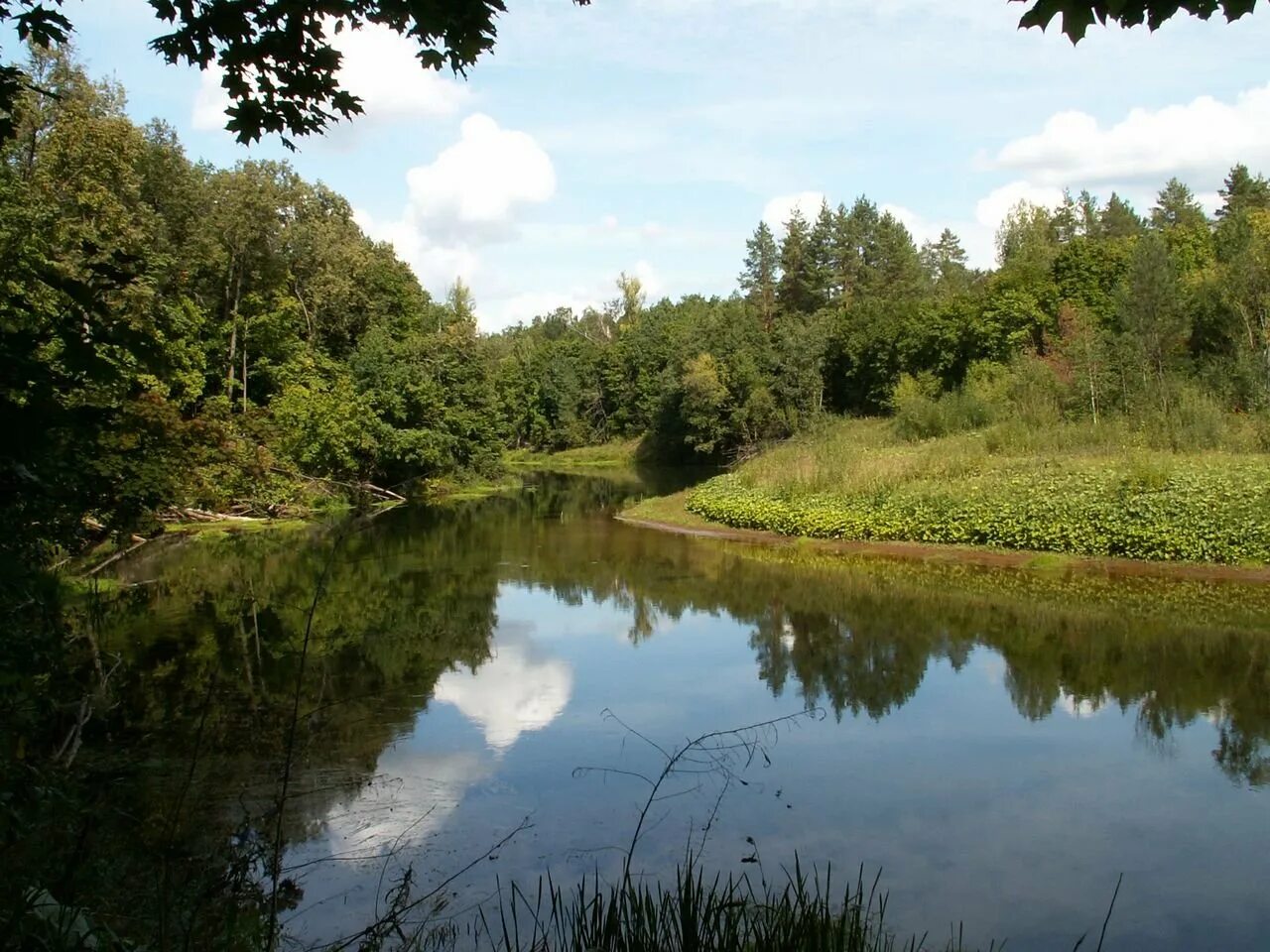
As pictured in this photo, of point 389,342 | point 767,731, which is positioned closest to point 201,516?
point 389,342

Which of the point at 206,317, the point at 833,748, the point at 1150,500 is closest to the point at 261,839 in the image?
the point at 833,748

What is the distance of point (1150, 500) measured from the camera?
1819cm

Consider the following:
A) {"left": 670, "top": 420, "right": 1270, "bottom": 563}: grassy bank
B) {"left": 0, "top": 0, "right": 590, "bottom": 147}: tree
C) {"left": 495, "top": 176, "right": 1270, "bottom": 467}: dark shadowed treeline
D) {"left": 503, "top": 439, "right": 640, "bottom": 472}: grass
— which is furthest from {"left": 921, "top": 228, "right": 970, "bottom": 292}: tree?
{"left": 0, "top": 0, "right": 590, "bottom": 147}: tree

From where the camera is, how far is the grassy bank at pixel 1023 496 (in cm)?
1752

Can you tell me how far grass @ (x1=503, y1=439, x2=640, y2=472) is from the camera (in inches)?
2287

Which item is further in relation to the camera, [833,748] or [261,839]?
[833,748]

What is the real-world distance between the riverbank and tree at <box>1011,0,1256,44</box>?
52.5 ft

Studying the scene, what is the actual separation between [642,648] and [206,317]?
986 inches

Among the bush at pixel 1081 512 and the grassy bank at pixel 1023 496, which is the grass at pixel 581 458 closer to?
the grassy bank at pixel 1023 496

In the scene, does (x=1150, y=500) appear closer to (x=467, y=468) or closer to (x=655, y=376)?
(x=467, y=468)

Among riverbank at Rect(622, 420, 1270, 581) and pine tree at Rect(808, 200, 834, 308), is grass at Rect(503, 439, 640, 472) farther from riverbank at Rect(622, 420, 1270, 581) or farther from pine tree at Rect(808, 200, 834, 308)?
riverbank at Rect(622, 420, 1270, 581)

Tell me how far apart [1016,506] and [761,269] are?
49.2 metres

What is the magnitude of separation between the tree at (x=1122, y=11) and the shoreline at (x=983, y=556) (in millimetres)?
15766

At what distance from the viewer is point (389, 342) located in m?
38.2
